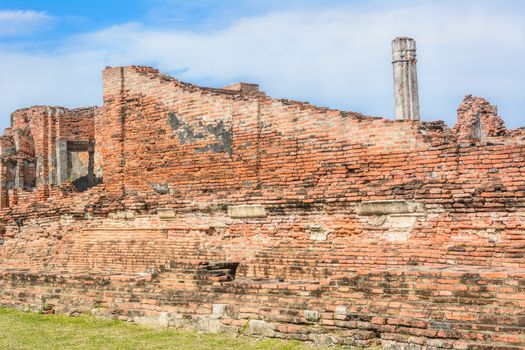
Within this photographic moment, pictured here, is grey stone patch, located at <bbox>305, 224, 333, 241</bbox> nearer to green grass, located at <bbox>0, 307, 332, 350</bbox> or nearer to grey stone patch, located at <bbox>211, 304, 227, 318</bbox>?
grey stone patch, located at <bbox>211, 304, 227, 318</bbox>

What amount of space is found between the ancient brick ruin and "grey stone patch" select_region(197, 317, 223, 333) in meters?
0.02

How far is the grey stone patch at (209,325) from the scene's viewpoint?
8648 mm

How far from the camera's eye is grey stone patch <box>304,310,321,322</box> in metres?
7.72

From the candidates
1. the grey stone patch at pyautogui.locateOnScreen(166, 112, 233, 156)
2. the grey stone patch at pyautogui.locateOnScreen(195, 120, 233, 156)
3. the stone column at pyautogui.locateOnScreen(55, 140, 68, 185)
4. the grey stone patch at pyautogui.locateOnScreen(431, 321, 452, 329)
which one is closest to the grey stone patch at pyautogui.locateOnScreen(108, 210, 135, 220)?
the grey stone patch at pyautogui.locateOnScreen(166, 112, 233, 156)

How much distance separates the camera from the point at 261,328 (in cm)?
813

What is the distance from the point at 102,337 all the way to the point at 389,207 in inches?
163

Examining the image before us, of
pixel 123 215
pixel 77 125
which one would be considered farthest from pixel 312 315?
pixel 77 125

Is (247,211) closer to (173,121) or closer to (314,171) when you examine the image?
(314,171)

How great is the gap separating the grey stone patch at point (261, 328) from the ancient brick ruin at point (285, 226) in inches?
0.7

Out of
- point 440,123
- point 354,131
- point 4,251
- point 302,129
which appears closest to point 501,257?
point 440,123

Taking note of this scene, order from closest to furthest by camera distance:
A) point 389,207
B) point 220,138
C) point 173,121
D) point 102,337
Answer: point 102,337
point 389,207
point 220,138
point 173,121

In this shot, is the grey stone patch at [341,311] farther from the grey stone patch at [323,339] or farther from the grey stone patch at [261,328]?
the grey stone patch at [261,328]

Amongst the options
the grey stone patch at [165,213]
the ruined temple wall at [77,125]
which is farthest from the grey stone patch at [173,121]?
the ruined temple wall at [77,125]

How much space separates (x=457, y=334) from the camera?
6.62 metres
